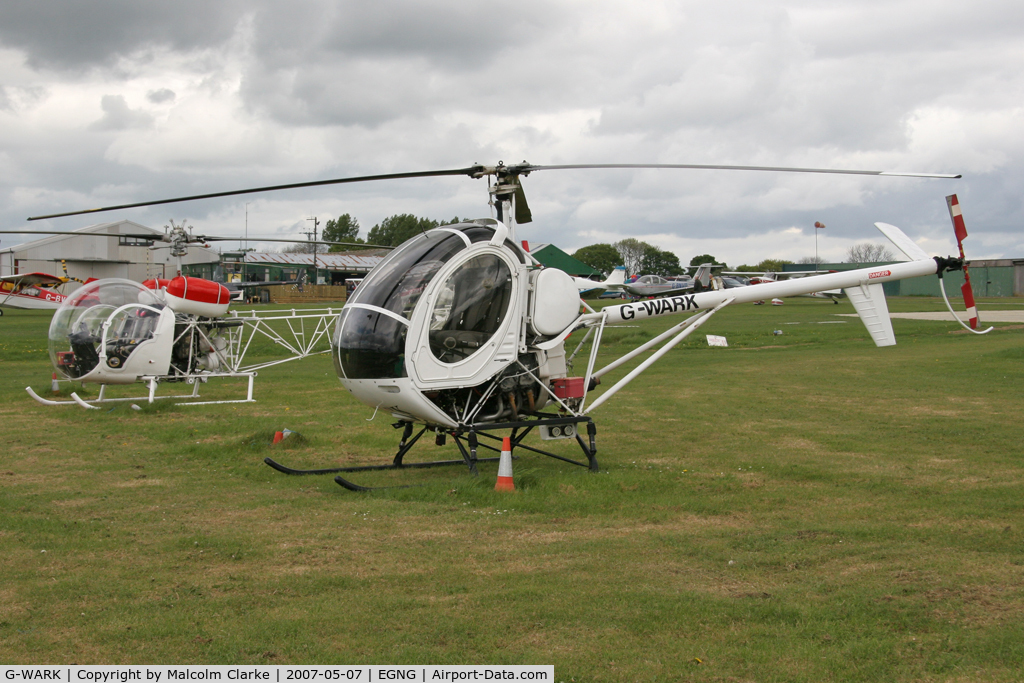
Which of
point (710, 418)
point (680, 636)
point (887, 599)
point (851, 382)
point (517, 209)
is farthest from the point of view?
point (851, 382)

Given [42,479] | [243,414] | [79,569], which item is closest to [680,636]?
[79,569]

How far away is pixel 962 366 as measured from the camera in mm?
18672

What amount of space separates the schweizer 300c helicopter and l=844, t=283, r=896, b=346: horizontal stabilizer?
278cm

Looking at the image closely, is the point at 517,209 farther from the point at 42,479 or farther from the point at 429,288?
the point at 42,479

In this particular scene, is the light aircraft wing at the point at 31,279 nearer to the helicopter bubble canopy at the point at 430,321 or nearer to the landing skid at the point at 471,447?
the landing skid at the point at 471,447

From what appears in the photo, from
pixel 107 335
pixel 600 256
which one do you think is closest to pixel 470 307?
pixel 107 335

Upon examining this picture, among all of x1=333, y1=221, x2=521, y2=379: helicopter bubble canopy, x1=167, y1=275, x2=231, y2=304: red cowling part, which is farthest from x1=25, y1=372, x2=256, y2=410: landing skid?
x1=333, y1=221, x2=521, y2=379: helicopter bubble canopy

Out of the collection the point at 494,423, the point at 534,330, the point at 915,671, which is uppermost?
the point at 534,330

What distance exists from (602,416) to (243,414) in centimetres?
641

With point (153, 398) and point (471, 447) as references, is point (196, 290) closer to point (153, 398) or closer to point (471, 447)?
point (153, 398)

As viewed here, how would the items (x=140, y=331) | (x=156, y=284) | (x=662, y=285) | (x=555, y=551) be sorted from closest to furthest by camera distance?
(x=555, y=551) < (x=140, y=331) < (x=156, y=284) < (x=662, y=285)

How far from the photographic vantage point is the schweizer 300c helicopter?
27.2ft

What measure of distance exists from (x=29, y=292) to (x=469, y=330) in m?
47.6

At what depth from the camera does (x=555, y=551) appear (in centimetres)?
645
